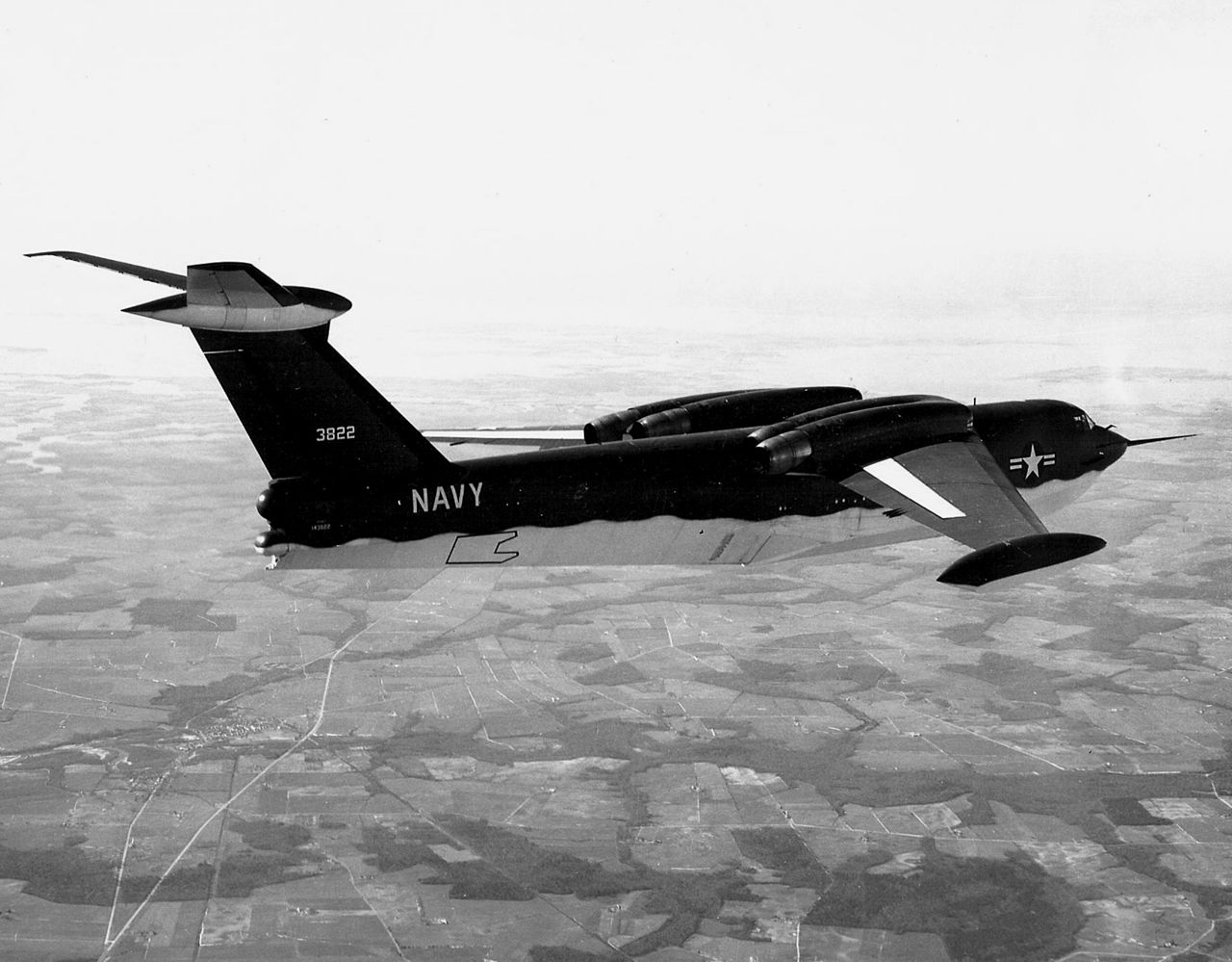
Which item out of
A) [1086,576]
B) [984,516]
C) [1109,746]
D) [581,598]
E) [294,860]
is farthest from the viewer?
[1086,576]

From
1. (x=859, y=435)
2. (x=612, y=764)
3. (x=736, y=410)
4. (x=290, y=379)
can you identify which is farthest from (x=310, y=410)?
(x=612, y=764)

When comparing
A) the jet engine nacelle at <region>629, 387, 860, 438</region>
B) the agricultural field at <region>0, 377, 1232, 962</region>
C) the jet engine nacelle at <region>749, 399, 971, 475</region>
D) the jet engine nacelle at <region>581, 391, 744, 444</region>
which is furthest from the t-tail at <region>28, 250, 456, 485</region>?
the agricultural field at <region>0, 377, 1232, 962</region>

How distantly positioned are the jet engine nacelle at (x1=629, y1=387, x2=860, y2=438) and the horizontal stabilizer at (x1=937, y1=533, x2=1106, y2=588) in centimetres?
958

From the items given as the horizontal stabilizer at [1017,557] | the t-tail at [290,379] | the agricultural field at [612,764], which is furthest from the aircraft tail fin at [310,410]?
the agricultural field at [612,764]

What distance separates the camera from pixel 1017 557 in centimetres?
2408

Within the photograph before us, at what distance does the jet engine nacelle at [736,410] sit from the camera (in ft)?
106

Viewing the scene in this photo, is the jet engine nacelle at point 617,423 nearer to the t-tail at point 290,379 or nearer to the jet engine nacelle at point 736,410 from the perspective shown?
the jet engine nacelle at point 736,410

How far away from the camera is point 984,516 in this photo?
88.5ft

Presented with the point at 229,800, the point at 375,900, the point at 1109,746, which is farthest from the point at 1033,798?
the point at 229,800

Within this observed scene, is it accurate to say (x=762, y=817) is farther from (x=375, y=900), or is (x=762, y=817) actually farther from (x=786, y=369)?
(x=786, y=369)

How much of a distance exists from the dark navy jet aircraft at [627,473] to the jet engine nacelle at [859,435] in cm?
5

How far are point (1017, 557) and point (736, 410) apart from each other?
10526mm

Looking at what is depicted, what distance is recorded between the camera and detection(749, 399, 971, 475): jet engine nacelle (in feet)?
93.4

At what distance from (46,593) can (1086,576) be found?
71097 mm
